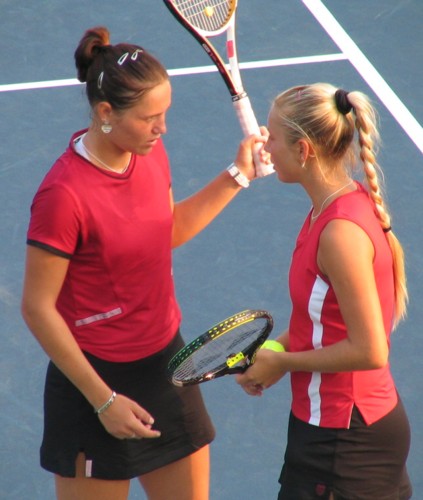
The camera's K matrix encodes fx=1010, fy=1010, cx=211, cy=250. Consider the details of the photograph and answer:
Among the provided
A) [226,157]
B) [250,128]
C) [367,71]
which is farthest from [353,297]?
[367,71]

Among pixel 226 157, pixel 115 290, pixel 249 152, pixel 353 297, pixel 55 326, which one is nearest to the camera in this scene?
pixel 353 297

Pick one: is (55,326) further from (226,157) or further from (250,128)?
(226,157)

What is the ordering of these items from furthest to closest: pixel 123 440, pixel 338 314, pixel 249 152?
1. pixel 249 152
2. pixel 123 440
3. pixel 338 314

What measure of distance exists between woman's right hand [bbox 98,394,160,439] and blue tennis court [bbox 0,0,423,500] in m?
1.22

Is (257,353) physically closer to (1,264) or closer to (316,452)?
(316,452)

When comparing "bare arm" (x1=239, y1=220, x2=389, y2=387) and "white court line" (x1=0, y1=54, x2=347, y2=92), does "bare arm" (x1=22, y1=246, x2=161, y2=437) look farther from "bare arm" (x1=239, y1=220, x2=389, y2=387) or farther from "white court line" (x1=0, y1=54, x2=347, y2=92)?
"white court line" (x1=0, y1=54, x2=347, y2=92)

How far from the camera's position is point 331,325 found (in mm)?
2781

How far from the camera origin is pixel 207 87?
6.91 metres

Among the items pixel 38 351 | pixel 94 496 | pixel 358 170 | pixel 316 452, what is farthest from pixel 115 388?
pixel 38 351

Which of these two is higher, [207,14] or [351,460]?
[207,14]

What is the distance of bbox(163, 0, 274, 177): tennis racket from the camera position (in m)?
3.39

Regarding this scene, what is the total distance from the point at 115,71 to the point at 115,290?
2.13 ft

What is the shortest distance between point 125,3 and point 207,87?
1442 millimetres

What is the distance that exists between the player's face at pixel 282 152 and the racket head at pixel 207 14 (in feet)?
3.05
